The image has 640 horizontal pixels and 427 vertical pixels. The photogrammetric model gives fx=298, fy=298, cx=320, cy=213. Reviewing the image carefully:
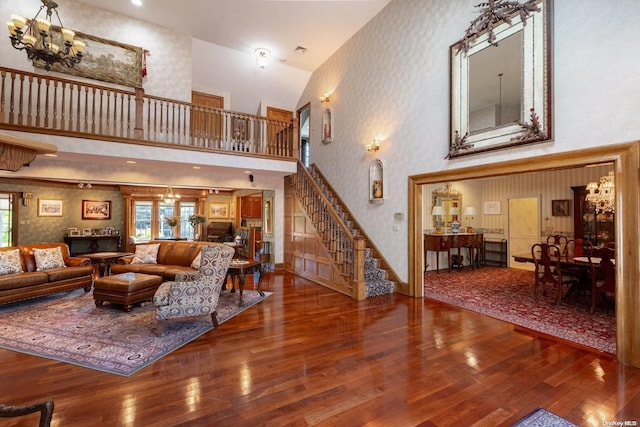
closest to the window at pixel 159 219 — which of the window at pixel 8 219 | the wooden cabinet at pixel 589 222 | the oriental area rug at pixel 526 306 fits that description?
the window at pixel 8 219

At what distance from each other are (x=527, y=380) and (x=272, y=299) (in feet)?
12.2

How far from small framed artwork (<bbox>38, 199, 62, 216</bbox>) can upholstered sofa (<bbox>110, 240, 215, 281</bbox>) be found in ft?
14.3

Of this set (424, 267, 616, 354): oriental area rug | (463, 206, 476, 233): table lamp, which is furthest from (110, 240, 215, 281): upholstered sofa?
(463, 206, 476, 233): table lamp

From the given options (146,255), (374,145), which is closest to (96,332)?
(146,255)

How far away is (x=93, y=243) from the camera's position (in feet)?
31.0

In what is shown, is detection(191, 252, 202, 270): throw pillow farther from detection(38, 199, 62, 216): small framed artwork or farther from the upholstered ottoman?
detection(38, 199, 62, 216): small framed artwork

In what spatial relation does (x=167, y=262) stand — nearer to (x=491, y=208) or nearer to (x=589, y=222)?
(x=491, y=208)

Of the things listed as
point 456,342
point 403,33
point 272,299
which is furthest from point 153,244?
point 403,33

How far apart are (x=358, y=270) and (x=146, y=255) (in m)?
4.50

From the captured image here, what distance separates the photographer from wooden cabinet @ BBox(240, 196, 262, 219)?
10.3m

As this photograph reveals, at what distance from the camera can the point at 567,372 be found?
2.81 meters

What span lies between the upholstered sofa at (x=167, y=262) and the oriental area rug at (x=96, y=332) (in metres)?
0.88

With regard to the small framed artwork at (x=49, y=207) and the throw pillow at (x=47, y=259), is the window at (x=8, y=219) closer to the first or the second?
the small framed artwork at (x=49, y=207)

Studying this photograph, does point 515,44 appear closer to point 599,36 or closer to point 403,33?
point 599,36
